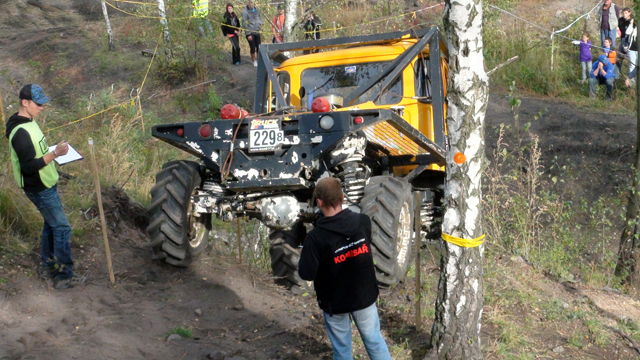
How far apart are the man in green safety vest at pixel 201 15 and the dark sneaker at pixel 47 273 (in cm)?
1096

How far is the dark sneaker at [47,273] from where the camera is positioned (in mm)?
5516

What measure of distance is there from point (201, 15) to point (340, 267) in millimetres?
13161

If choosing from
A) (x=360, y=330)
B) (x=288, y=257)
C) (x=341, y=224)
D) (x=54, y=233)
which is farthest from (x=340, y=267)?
(x=54, y=233)

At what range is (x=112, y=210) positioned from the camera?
7.17 metres

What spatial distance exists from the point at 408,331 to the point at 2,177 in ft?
14.1

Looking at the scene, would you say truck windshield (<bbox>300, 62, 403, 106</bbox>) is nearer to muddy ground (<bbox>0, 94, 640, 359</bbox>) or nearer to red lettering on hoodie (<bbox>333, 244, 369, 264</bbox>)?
muddy ground (<bbox>0, 94, 640, 359</bbox>)

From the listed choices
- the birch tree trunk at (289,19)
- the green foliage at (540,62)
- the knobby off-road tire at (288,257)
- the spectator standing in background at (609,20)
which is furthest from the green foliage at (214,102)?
the spectator standing in background at (609,20)

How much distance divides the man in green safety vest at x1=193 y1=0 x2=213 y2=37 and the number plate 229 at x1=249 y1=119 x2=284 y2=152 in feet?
35.6

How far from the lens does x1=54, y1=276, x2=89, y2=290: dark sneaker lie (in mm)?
5422

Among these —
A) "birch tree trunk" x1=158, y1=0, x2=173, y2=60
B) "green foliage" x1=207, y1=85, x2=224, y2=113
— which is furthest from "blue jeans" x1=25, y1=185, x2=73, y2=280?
"birch tree trunk" x1=158, y1=0, x2=173, y2=60

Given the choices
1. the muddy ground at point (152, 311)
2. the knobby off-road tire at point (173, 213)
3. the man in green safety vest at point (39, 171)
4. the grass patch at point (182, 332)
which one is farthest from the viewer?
the knobby off-road tire at point (173, 213)

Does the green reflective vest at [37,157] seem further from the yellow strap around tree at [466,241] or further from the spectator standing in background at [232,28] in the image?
the spectator standing in background at [232,28]

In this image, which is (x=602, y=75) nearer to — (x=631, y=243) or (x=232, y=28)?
(x=631, y=243)

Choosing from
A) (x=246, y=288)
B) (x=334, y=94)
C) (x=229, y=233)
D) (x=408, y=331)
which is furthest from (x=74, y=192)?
(x=408, y=331)
